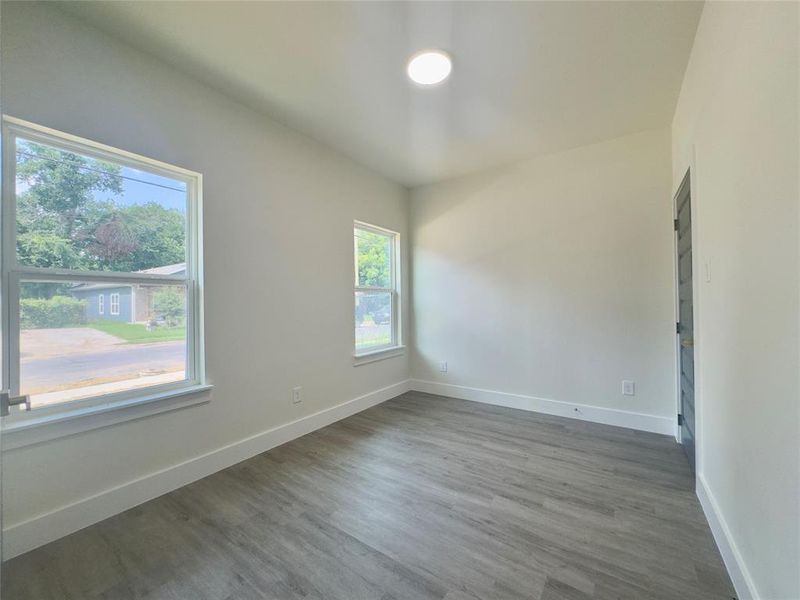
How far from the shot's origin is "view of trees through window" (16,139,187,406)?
1.66 meters

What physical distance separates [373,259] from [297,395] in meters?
1.82

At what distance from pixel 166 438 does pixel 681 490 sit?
328cm

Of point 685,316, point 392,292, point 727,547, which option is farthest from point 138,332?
point 685,316

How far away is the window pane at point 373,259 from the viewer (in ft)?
12.3

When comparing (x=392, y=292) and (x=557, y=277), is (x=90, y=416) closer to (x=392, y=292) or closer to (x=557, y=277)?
(x=392, y=292)

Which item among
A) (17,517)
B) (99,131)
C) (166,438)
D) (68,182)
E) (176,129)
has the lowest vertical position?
(17,517)

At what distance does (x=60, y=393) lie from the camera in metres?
1.73

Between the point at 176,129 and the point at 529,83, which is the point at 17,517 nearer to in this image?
the point at 176,129

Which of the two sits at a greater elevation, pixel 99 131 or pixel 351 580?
pixel 99 131

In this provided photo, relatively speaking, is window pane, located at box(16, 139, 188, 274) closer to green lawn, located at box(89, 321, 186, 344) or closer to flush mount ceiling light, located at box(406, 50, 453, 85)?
green lawn, located at box(89, 321, 186, 344)

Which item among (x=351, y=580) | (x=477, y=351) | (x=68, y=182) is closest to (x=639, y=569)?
(x=351, y=580)

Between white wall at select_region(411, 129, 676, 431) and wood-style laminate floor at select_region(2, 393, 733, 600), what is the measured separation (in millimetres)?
850

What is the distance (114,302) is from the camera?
6.31 feet

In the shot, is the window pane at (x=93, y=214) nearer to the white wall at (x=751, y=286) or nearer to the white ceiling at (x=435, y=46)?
the white ceiling at (x=435, y=46)
